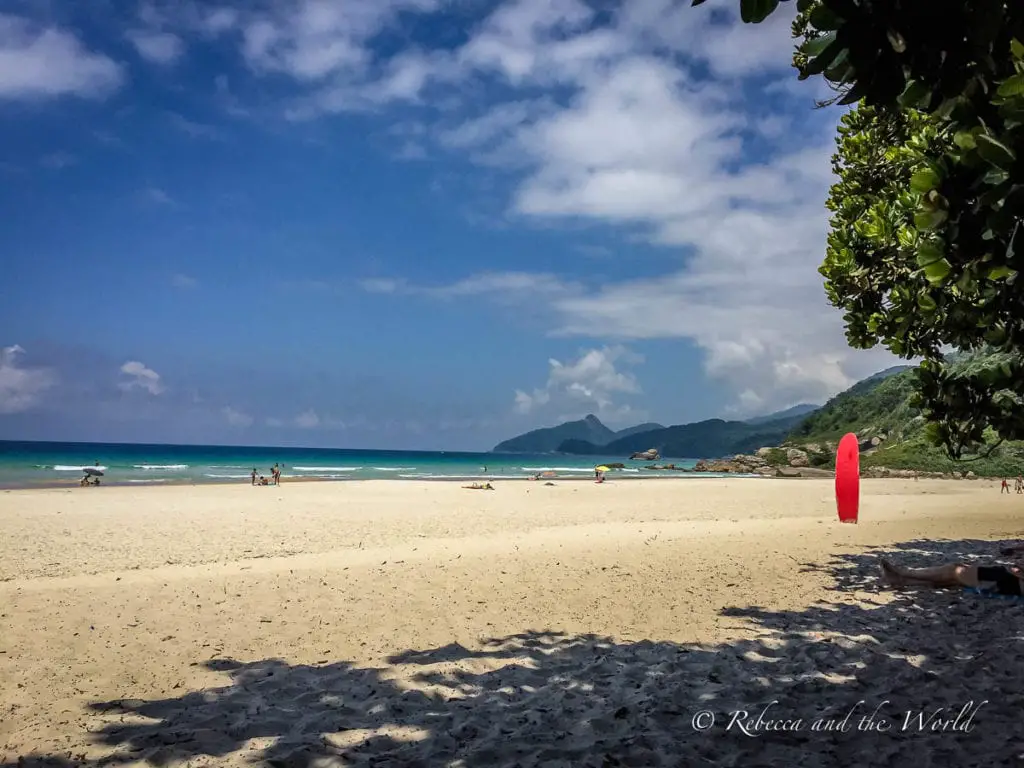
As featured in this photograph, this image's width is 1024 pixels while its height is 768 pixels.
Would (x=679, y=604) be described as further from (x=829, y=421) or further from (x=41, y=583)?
(x=829, y=421)

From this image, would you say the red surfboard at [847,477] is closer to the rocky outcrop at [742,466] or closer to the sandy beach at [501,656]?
the sandy beach at [501,656]

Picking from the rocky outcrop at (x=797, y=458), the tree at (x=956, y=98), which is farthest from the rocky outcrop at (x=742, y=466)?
the tree at (x=956, y=98)

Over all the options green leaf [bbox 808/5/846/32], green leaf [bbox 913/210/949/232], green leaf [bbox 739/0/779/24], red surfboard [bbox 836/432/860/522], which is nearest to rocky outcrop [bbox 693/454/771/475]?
red surfboard [bbox 836/432/860/522]

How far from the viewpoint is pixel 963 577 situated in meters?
8.30

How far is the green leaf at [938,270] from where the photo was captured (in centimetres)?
331

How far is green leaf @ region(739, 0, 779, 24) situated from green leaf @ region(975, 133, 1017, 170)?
996mm

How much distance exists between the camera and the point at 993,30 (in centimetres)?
243

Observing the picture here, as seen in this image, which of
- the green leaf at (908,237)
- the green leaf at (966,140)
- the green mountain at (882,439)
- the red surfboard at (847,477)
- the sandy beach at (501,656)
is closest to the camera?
the green leaf at (966,140)

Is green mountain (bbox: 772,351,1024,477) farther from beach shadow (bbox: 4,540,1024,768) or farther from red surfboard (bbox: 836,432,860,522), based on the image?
beach shadow (bbox: 4,540,1024,768)

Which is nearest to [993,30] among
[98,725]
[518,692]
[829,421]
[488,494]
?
[518,692]

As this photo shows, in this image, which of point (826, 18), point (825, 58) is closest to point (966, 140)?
point (825, 58)

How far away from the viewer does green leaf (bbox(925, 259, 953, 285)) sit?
10.9 ft

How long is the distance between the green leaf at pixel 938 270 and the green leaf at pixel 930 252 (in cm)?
2

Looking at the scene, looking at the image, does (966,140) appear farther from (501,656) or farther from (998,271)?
(501,656)
